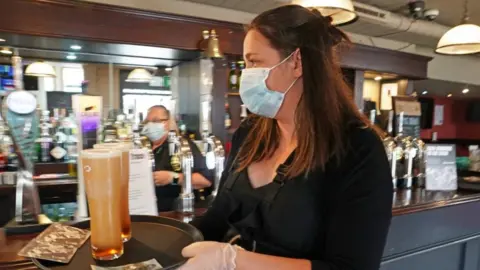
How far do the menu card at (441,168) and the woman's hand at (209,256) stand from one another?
1737 millimetres

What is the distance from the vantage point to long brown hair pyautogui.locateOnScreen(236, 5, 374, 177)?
1.02 meters

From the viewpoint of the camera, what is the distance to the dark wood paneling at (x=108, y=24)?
228 centimetres

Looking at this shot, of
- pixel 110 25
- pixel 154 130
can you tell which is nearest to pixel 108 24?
pixel 110 25

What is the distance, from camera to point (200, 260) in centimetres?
82

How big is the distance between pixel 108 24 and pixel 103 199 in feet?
6.22

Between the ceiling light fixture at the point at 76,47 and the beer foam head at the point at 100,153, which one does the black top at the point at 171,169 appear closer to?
the ceiling light fixture at the point at 76,47

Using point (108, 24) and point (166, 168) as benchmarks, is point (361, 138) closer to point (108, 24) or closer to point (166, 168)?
point (166, 168)

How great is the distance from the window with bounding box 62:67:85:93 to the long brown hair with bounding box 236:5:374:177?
247 cm

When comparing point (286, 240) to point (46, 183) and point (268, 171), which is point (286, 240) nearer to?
point (268, 171)

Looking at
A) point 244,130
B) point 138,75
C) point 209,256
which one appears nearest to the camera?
point 209,256

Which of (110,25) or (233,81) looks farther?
(233,81)

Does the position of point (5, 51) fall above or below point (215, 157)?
above

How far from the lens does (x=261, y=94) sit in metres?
1.24

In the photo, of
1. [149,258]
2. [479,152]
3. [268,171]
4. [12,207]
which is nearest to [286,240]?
[268,171]
